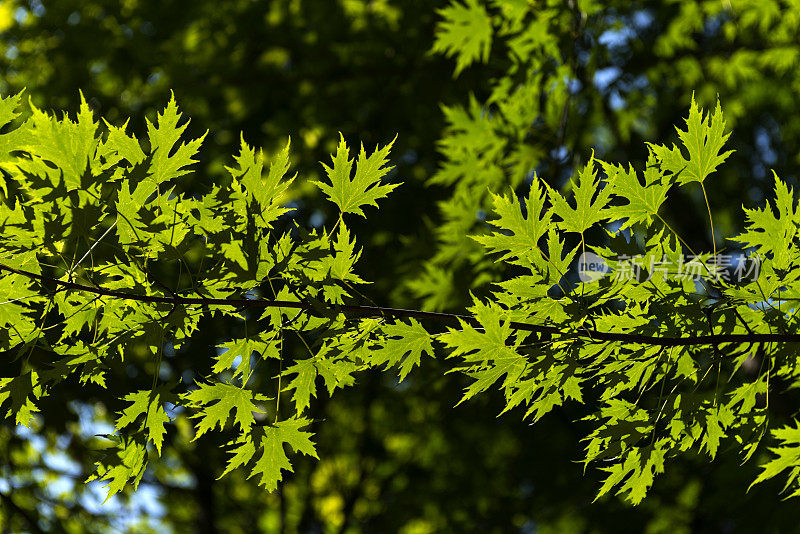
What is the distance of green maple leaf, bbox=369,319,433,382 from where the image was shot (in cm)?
172

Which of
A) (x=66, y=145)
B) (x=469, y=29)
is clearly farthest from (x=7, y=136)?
(x=469, y=29)

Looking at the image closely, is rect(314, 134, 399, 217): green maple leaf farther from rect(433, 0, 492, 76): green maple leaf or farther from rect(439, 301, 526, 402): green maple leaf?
rect(433, 0, 492, 76): green maple leaf

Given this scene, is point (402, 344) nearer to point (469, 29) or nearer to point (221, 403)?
point (221, 403)

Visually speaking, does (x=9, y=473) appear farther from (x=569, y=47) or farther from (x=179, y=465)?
(x=569, y=47)

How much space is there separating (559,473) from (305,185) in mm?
3040

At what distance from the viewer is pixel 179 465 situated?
7945 mm

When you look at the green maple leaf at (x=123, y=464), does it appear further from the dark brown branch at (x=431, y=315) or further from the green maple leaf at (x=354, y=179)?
the green maple leaf at (x=354, y=179)

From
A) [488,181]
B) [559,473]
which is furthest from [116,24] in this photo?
[559,473]

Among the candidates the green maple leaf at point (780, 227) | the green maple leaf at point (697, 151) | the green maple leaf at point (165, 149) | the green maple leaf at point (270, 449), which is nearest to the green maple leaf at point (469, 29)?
the green maple leaf at point (697, 151)

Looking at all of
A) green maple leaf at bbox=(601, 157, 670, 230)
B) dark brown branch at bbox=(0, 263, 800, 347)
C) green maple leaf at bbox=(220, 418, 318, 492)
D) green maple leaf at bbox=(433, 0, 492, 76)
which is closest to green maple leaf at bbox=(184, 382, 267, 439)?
green maple leaf at bbox=(220, 418, 318, 492)

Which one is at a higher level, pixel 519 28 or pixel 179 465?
pixel 519 28

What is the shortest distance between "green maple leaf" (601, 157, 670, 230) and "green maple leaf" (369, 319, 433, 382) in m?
0.60

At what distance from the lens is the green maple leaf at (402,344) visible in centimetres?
172

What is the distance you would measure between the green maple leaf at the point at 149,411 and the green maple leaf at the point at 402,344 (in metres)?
0.53
